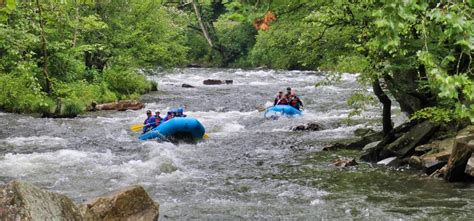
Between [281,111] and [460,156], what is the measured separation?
9647mm

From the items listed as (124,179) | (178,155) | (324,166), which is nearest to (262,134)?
(178,155)

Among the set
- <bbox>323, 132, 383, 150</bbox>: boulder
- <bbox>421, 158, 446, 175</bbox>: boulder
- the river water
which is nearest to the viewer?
the river water

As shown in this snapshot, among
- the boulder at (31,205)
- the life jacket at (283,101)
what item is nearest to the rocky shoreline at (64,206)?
the boulder at (31,205)

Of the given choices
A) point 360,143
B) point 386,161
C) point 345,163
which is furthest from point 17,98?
point 386,161

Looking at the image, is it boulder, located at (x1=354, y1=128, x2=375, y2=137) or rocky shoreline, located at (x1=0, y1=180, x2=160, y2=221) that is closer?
rocky shoreline, located at (x1=0, y1=180, x2=160, y2=221)

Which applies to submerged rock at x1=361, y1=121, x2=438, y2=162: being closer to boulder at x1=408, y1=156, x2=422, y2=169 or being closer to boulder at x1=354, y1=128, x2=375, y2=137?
boulder at x1=408, y1=156, x2=422, y2=169

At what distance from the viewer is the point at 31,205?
5.10 metres

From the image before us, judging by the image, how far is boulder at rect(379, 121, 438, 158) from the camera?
10758 mm

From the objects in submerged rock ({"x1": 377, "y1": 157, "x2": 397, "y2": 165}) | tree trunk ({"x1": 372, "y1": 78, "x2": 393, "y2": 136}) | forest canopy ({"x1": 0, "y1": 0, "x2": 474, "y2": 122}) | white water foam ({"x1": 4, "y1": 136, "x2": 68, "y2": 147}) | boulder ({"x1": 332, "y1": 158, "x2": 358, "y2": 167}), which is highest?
forest canopy ({"x1": 0, "y1": 0, "x2": 474, "y2": 122})

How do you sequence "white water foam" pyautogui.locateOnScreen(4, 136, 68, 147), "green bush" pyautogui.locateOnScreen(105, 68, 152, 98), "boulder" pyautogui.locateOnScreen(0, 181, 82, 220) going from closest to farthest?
"boulder" pyautogui.locateOnScreen(0, 181, 82, 220) → "white water foam" pyautogui.locateOnScreen(4, 136, 68, 147) → "green bush" pyautogui.locateOnScreen(105, 68, 152, 98)

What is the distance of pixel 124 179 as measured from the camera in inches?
396

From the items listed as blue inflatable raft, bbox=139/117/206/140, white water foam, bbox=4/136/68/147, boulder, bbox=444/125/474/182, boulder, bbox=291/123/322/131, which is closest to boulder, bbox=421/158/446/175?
boulder, bbox=444/125/474/182

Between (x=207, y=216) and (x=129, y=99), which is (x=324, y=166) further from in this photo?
(x=129, y=99)

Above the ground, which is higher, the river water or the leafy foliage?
the leafy foliage
